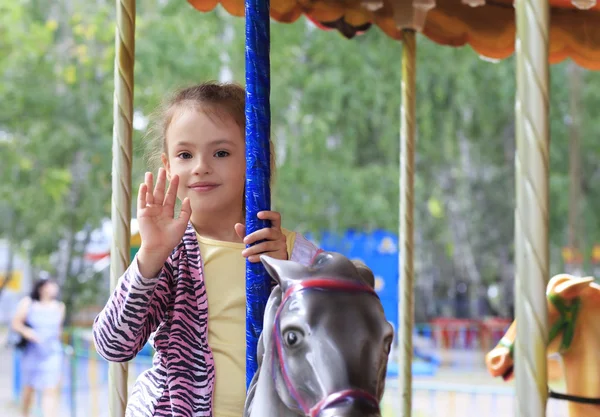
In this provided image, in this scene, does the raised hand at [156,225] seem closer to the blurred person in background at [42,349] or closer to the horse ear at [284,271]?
the horse ear at [284,271]

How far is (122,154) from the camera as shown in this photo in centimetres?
222

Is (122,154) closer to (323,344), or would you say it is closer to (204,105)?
(204,105)

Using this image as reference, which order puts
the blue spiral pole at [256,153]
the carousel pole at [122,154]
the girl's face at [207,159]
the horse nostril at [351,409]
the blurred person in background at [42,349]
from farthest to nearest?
the blurred person in background at [42,349] → the carousel pole at [122,154] → the girl's face at [207,159] → the blue spiral pole at [256,153] → the horse nostril at [351,409]

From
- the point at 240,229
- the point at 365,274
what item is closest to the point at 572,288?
the point at 240,229

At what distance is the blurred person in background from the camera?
275 inches

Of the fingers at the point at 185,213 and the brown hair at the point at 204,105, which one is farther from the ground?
the brown hair at the point at 204,105

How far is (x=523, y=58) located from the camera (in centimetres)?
129

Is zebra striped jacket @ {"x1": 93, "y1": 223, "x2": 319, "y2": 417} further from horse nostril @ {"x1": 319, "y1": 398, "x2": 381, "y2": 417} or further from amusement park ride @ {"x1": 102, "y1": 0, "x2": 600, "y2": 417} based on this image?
horse nostril @ {"x1": 319, "y1": 398, "x2": 381, "y2": 417}

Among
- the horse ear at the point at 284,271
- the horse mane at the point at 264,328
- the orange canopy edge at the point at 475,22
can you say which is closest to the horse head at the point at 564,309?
the orange canopy edge at the point at 475,22

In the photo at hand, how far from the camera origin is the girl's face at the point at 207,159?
68.8 inches

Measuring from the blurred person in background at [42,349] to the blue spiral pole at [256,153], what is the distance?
5940 millimetres

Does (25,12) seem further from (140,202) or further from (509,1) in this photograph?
(140,202)

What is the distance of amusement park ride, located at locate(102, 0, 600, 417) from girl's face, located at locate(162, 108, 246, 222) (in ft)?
0.60

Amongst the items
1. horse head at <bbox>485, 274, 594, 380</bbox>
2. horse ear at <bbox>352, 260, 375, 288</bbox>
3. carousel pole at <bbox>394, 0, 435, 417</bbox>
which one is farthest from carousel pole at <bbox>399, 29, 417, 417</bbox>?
horse ear at <bbox>352, 260, 375, 288</bbox>
